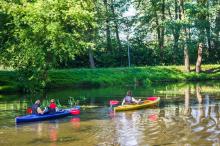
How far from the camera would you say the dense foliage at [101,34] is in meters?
37.2

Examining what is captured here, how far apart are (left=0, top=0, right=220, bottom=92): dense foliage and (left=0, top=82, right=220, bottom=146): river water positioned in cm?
787

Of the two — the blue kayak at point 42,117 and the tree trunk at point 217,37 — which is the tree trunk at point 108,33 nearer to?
the tree trunk at point 217,37

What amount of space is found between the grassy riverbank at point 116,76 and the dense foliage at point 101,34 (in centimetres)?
195

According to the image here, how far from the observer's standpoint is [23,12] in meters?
37.6

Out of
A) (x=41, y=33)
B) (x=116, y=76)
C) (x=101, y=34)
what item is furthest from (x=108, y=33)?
(x=41, y=33)

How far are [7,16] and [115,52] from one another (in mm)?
23401

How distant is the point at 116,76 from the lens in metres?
49.9

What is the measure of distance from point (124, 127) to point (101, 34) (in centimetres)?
4455

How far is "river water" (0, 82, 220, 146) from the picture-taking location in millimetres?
17141

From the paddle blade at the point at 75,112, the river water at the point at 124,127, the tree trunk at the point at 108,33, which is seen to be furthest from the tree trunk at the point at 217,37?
the paddle blade at the point at 75,112

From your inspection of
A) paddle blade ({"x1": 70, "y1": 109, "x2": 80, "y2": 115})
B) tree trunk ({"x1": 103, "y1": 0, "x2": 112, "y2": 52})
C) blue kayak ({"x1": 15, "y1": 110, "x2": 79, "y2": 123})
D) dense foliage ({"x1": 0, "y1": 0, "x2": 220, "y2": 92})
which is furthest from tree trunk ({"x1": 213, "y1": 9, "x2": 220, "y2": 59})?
blue kayak ({"x1": 15, "y1": 110, "x2": 79, "y2": 123})

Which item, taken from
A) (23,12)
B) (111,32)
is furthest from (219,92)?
(111,32)

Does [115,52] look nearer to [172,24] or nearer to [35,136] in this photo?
[172,24]

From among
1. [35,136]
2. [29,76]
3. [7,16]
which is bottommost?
[35,136]
